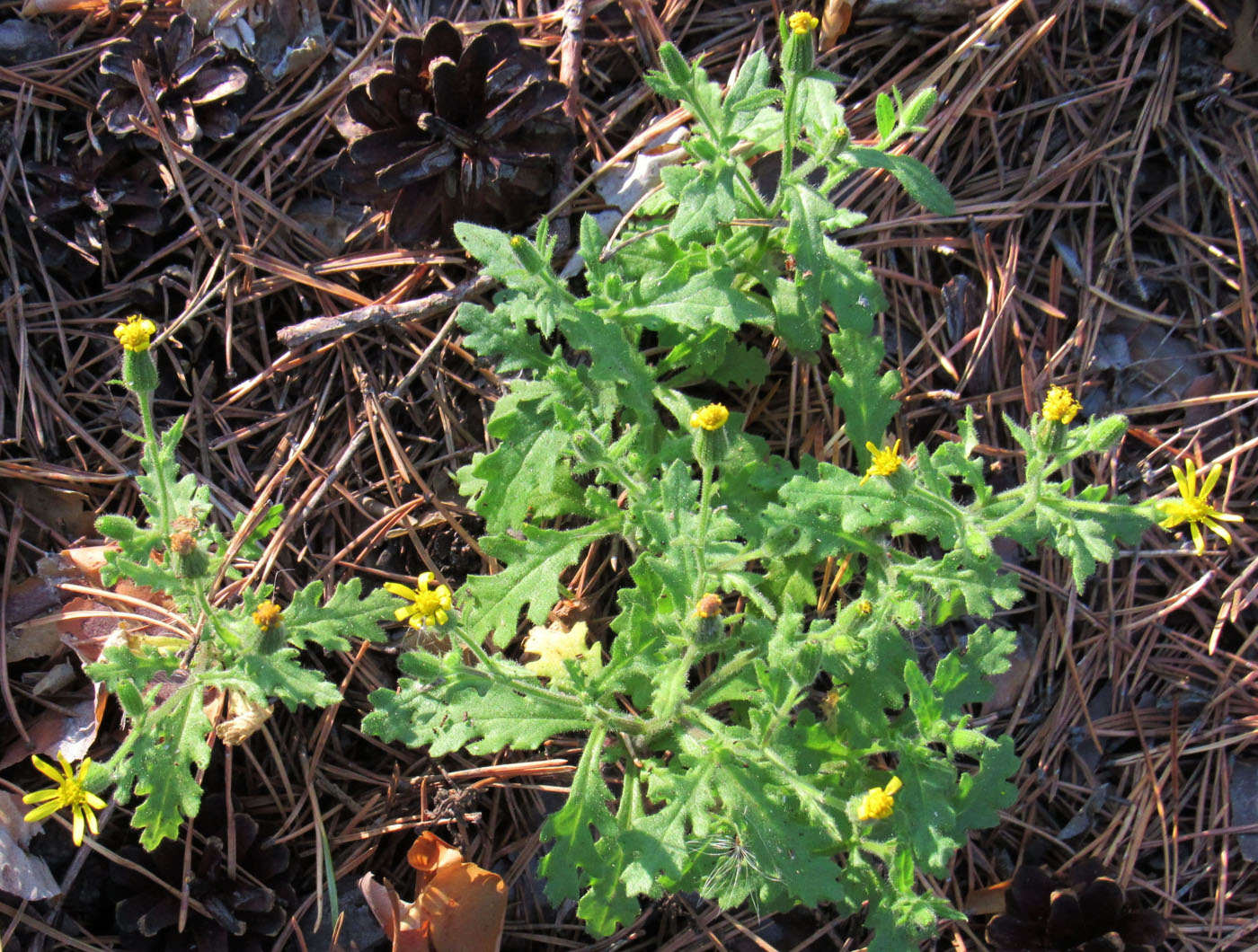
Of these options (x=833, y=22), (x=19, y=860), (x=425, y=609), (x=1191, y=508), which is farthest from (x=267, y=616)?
(x=833, y=22)

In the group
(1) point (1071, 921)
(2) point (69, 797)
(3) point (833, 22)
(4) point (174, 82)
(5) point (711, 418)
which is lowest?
(1) point (1071, 921)

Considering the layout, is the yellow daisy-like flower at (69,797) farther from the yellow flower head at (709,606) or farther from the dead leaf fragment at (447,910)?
the yellow flower head at (709,606)

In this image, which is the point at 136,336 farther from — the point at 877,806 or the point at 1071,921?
the point at 1071,921

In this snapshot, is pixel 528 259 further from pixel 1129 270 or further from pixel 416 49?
pixel 1129 270

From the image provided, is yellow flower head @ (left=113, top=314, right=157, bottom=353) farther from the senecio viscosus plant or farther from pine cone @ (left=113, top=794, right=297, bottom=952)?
pine cone @ (left=113, top=794, right=297, bottom=952)

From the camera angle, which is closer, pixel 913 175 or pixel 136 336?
pixel 136 336

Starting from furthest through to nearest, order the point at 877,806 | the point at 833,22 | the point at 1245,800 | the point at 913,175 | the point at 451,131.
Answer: the point at 833,22, the point at 451,131, the point at 1245,800, the point at 913,175, the point at 877,806
